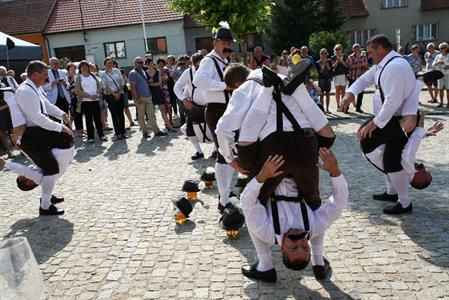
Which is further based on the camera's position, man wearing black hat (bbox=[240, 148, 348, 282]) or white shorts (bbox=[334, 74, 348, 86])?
white shorts (bbox=[334, 74, 348, 86])

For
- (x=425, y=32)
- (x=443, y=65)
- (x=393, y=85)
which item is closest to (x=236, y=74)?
(x=393, y=85)

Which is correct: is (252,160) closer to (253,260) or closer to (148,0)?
(253,260)

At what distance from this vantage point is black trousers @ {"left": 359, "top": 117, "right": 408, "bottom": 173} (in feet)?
16.9

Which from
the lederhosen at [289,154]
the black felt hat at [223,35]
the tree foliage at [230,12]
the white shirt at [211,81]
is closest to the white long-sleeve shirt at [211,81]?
the white shirt at [211,81]

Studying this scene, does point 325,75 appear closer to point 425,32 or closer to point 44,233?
point 44,233

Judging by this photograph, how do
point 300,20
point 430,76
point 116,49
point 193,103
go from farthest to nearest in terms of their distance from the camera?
point 116,49 < point 300,20 < point 193,103 < point 430,76

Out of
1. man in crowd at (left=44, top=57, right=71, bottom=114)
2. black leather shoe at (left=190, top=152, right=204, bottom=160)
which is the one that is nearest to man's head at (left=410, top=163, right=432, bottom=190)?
black leather shoe at (left=190, top=152, right=204, bottom=160)

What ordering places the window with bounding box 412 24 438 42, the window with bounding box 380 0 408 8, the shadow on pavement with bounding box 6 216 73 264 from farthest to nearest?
the window with bounding box 412 24 438 42, the window with bounding box 380 0 408 8, the shadow on pavement with bounding box 6 216 73 264

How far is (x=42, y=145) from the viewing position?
19.6ft

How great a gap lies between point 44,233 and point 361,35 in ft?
112

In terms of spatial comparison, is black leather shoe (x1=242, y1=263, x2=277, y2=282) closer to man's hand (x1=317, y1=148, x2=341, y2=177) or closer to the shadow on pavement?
man's hand (x1=317, y1=148, x2=341, y2=177)

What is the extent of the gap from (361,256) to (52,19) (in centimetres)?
3621

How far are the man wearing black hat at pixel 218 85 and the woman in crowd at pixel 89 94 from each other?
649cm

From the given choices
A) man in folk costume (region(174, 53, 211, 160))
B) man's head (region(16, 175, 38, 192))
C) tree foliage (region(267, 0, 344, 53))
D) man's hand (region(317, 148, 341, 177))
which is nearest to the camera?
man's hand (region(317, 148, 341, 177))
